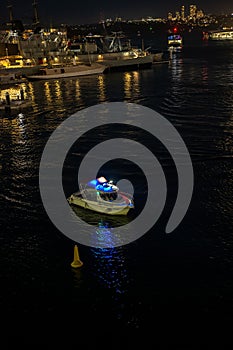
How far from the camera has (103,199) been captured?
2498 centimetres

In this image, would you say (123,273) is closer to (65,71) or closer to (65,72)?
(65,72)

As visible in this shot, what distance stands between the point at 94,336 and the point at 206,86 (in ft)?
217

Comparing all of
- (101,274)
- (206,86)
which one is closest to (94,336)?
(101,274)

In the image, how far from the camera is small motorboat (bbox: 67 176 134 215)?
80.2ft

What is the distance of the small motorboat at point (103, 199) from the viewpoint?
24438 mm

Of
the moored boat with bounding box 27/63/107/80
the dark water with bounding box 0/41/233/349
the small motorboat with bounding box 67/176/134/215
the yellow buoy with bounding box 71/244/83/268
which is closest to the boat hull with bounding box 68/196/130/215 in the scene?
the small motorboat with bounding box 67/176/134/215

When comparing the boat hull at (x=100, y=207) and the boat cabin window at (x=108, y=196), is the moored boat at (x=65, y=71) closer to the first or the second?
the boat hull at (x=100, y=207)

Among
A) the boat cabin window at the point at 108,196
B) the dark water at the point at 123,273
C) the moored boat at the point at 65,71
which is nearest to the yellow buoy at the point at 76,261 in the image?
the dark water at the point at 123,273

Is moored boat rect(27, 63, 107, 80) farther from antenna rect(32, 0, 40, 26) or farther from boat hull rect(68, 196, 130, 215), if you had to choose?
boat hull rect(68, 196, 130, 215)

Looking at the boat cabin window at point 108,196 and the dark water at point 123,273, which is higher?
the boat cabin window at point 108,196

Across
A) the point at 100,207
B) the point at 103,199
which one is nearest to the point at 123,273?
the point at 100,207

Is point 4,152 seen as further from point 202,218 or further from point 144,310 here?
point 144,310

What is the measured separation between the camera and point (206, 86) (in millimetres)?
74812

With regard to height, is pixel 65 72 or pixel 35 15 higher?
pixel 35 15
